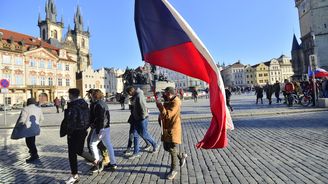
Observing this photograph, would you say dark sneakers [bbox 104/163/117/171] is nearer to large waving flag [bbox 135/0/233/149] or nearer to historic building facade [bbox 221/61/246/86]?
large waving flag [bbox 135/0/233/149]

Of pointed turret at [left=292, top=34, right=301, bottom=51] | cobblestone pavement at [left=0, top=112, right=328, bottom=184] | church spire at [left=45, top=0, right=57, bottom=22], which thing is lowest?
cobblestone pavement at [left=0, top=112, right=328, bottom=184]

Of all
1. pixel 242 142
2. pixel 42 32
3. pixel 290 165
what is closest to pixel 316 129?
pixel 242 142

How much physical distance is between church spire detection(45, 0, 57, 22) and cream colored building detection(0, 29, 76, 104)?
30.8 meters

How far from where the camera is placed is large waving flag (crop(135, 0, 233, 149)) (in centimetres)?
441

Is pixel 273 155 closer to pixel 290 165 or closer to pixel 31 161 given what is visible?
pixel 290 165

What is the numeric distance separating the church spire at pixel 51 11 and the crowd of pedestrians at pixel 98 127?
95713 millimetres

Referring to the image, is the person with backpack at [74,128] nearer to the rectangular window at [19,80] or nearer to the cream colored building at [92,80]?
the rectangular window at [19,80]

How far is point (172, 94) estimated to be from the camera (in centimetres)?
476

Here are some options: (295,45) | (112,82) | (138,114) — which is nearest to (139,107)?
(138,114)

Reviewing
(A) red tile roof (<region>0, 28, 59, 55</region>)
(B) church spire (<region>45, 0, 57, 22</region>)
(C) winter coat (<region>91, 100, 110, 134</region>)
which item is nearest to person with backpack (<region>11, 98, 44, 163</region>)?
(C) winter coat (<region>91, 100, 110, 134</region>)

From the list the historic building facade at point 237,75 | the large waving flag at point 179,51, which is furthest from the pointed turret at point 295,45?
the large waving flag at point 179,51

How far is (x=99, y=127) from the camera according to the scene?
207 inches

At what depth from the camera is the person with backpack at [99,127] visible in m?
5.28

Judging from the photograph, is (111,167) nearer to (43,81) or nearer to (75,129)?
(75,129)
